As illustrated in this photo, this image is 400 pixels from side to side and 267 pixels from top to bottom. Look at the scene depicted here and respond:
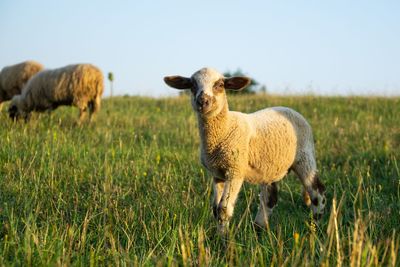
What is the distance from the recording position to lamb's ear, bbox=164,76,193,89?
3928 mm

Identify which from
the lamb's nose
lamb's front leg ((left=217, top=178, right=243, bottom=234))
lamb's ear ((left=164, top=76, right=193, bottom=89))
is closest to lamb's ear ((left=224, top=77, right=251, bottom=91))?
lamb's ear ((left=164, top=76, right=193, bottom=89))

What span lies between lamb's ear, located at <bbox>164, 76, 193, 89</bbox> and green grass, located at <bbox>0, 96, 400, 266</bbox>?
3.25 feet

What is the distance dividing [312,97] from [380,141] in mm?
7527

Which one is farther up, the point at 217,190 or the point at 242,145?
the point at 242,145

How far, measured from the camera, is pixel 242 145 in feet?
12.7

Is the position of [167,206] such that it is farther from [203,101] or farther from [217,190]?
[203,101]

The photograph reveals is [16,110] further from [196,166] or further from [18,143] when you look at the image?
[196,166]

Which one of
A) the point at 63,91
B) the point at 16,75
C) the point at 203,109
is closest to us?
the point at 203,109

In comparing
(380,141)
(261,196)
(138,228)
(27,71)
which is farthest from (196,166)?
(27,71)

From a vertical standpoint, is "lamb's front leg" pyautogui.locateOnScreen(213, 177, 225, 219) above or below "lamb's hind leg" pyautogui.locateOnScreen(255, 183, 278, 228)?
above

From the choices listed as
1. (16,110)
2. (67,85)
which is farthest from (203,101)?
(16,110)

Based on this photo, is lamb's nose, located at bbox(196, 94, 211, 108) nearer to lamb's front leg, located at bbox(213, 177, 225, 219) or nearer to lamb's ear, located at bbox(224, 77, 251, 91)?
lamb's ear, located at bbox(224, 77, 251, 91)

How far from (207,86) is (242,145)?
0.68 metres

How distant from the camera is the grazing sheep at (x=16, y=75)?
1358 centimetres
